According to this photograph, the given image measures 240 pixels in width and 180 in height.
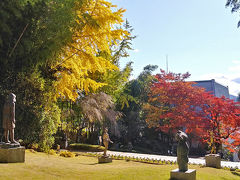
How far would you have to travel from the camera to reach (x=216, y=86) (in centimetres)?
2511

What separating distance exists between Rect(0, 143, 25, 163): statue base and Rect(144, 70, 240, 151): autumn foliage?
32.9 ft

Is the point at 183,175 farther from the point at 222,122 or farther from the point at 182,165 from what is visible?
the point at 222,122

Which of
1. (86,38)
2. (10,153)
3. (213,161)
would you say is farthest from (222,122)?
(10,153)

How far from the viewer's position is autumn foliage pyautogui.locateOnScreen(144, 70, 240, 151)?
13711 mm

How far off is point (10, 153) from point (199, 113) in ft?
40.9

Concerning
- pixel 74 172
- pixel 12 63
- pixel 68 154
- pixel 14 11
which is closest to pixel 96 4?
pixel 14 11

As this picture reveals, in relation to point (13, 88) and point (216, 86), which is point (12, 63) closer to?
point (13, 88)

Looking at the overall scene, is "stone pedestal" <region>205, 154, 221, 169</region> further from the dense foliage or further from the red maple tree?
the dense foliage

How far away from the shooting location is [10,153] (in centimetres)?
790

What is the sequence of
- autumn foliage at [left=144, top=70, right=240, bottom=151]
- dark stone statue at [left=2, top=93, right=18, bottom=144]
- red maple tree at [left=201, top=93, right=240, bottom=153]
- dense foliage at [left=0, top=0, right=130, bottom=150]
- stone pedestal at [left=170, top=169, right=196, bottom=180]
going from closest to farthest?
stone pedestal at [left=170, top=169, right=196, bottom=180] < dark stone statue at [left=2, top=93, right=18, bottom=144] < dense foliage at [left=0, top=0, right=130, bottom=150] < red maple tree at [left=201, top=93, right=240, bottom=153] < autumn foliage at [left=144, top=70, right=240, bottom=151]

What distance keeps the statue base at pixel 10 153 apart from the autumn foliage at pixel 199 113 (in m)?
10.0

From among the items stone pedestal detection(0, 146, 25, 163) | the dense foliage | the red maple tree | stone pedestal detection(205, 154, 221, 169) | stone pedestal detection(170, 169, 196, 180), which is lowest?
stone pedestal detection(205, 154, 221, 169)

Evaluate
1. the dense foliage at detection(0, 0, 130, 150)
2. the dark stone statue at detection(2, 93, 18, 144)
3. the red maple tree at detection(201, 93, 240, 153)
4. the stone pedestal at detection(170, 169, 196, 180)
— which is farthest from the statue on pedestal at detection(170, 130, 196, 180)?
the red maple tree at detection(201, 93, 240, 153)

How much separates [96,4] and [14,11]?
11.3ft
